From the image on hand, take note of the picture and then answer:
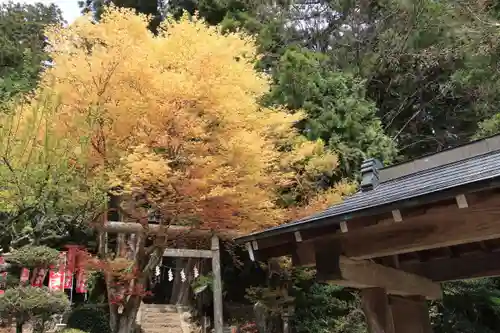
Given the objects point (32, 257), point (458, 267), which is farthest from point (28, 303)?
point (458, 267)

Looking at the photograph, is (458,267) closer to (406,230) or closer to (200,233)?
(406,230)

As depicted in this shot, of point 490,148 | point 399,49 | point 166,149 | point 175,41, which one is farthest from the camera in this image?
point 399,49

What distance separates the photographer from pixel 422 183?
4094 millimetres

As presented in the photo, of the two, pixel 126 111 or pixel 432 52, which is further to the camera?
pixel 432 52

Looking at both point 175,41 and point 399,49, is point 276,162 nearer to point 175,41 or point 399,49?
point 175,41

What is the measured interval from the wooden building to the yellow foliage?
504 centimetres

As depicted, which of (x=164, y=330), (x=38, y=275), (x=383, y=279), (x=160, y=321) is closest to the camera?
(x=383, y=279)

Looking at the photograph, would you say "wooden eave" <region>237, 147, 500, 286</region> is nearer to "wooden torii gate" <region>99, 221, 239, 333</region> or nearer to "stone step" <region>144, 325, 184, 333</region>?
"wooden torii gate" <region>99, 221, 239, 333</region>

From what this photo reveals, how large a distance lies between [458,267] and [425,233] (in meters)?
Answer: 2.09

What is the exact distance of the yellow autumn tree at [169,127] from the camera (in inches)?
383

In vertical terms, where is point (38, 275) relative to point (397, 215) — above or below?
above

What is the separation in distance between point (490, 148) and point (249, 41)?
9278 mm

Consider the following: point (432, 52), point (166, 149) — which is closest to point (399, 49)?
point (432, 52)

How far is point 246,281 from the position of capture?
16.4 m
